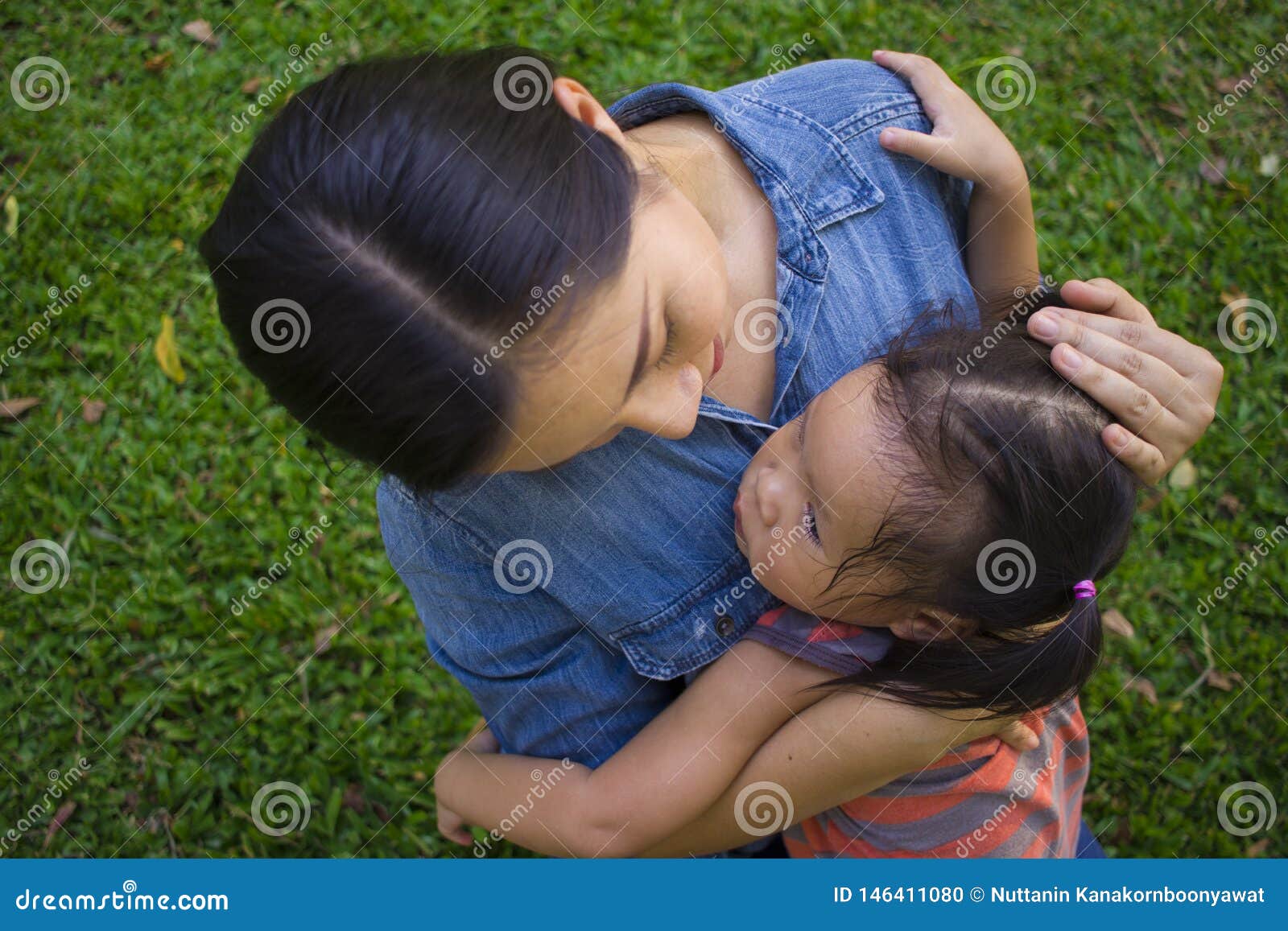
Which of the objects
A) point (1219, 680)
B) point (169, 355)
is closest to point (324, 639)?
point (169, 355)

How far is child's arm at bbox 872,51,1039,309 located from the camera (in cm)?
204

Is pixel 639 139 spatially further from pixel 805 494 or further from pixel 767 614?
pixel 767 614

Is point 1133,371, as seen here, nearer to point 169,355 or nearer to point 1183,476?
point 1183,476

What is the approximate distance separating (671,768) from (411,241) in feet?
3.59

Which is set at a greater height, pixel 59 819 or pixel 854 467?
pixel 854 467

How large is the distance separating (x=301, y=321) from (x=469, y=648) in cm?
87

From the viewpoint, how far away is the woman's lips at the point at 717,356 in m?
1.81

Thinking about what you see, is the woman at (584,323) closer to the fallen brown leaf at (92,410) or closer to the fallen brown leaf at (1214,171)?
the fallen brown leaf at (92,410)

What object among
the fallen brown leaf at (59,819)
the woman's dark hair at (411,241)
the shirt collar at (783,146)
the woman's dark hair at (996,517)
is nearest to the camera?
the woman's dark hair at (411,241)

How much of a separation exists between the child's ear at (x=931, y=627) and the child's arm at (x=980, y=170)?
2.21ft

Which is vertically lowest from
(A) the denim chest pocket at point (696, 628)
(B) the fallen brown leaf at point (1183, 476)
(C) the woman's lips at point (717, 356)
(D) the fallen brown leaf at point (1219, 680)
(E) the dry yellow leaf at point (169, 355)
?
(D) the fallen brown leaf at point (1219, 680)

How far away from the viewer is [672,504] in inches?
77.2

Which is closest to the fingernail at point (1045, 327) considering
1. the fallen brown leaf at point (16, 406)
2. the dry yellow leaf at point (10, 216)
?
the fallen brown leaf at point (16, 406)

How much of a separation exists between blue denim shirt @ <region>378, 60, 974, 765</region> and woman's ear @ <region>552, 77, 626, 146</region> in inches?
16.2
